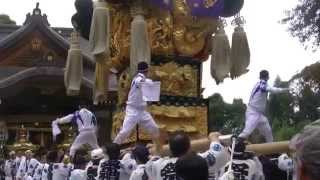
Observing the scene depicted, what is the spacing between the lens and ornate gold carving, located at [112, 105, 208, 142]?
436 inches

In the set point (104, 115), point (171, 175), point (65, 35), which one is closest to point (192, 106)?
point (171, 175)

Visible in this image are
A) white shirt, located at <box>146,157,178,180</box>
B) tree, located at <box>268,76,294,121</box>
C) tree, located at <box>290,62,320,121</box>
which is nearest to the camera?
white shirt, located at <box>146,157,178,180</box>

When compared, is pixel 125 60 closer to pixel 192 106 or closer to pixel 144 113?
pixel 192 106

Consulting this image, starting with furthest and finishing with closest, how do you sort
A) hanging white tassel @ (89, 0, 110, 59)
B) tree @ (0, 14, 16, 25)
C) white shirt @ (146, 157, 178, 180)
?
tree @ (0, 14, 16, 25), hanging white tassel @ (89, 0, 110, 59), white shirt @ (146, 157, 178, 180)

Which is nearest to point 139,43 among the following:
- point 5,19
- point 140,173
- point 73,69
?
point 73,69

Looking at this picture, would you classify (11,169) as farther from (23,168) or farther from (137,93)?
(137,93)

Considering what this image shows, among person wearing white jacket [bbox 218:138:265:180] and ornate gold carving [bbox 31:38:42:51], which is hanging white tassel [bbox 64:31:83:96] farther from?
ornate gold carving [bbox 31:38:42:51]

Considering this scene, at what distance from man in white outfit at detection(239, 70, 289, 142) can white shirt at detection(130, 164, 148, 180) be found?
11.4ft

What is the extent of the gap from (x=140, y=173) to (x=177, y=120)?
17.2 ft

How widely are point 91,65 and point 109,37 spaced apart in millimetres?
10721

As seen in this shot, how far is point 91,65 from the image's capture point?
71.5ft

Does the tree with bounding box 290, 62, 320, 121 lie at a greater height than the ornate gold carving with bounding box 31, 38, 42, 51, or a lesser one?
lesser

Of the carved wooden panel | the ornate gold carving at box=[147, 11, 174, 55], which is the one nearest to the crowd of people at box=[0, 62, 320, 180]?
the ornate gold carving at box=[147, 11, 174, 55]

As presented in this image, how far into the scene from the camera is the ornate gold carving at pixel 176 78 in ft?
37.1
